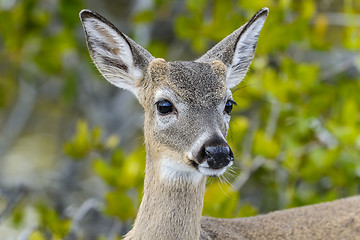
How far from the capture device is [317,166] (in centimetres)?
599

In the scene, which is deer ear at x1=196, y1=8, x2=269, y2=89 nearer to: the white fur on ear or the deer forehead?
the white fur on ear

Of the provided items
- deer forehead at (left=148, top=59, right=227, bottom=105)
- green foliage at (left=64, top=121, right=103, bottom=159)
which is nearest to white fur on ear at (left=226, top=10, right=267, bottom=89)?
deer forehead at (left=148, top=59, right=227, bottom=105)

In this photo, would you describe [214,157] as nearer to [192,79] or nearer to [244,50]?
[192,79]

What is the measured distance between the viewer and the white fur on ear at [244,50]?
414 cm

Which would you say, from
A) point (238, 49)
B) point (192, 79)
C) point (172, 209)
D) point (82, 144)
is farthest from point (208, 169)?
point (82, 144)

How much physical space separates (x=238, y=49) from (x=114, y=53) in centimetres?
80

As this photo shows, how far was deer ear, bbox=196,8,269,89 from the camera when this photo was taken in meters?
4.12

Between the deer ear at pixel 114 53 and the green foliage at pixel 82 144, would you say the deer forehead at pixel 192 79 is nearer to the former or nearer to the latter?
the deer ear at pixel 114 53

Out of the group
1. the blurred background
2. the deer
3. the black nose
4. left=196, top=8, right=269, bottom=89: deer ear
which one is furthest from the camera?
the blurred background

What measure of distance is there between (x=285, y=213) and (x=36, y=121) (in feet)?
32.6

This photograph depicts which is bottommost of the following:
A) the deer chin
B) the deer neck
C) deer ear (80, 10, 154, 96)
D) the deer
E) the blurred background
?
the deer neck

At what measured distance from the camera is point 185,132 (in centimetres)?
363

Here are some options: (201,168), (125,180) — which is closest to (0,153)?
(125,180)

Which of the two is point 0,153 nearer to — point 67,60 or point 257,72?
point 67,60
